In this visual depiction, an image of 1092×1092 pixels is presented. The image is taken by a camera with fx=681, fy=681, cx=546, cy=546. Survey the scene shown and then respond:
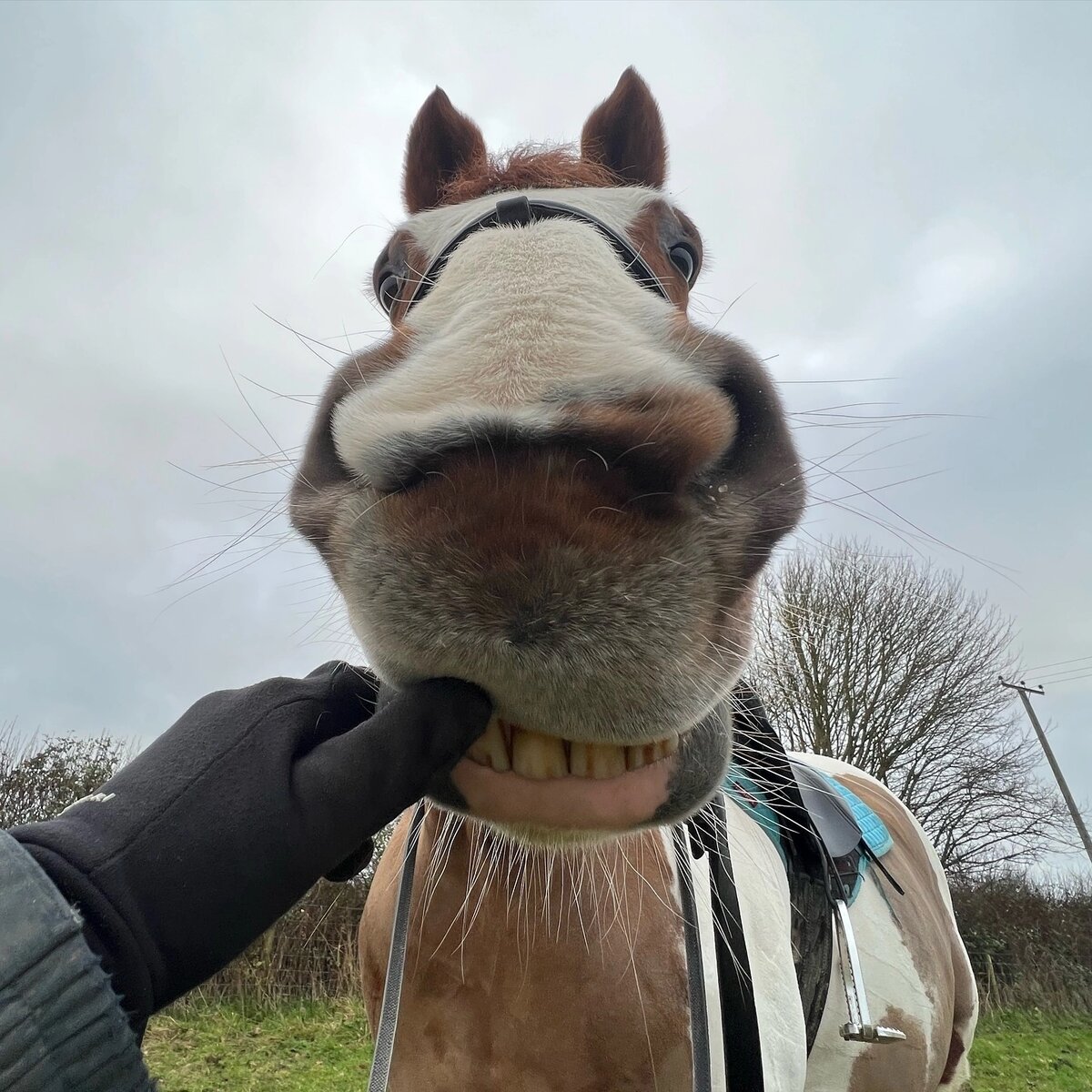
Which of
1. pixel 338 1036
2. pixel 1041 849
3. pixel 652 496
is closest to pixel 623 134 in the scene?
pixel 652 496

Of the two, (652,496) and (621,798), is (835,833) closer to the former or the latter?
(621,798)

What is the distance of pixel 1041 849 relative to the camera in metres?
16.2

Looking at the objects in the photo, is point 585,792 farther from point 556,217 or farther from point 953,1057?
point 953,1057

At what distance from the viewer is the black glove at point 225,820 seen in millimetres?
780

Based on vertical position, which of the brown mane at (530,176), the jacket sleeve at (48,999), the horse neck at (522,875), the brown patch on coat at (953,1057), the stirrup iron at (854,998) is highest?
the brown mane at (530,176)

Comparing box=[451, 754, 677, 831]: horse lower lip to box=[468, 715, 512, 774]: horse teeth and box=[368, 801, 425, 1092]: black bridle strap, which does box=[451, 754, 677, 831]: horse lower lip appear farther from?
box=[368, 801, 425, 1092]: black bridle strap

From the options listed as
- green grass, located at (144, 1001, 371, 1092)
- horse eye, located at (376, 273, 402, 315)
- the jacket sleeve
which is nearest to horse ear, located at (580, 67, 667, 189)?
horse eye, located at (376, 273, 402, 315)

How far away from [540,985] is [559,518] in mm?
1189

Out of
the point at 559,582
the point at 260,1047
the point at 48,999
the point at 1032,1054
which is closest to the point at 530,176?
the point at 559,582

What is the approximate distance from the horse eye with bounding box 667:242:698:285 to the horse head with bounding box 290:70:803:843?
65 cm

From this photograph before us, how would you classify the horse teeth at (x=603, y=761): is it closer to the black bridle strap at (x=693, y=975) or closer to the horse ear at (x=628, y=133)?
the black bridle strap at (x=693, y=975)

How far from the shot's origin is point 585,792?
3.34 feet

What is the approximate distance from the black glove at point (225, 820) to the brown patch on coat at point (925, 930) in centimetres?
239

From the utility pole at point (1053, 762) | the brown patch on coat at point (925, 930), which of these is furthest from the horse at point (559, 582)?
the utility pole at point (1053, 762)
